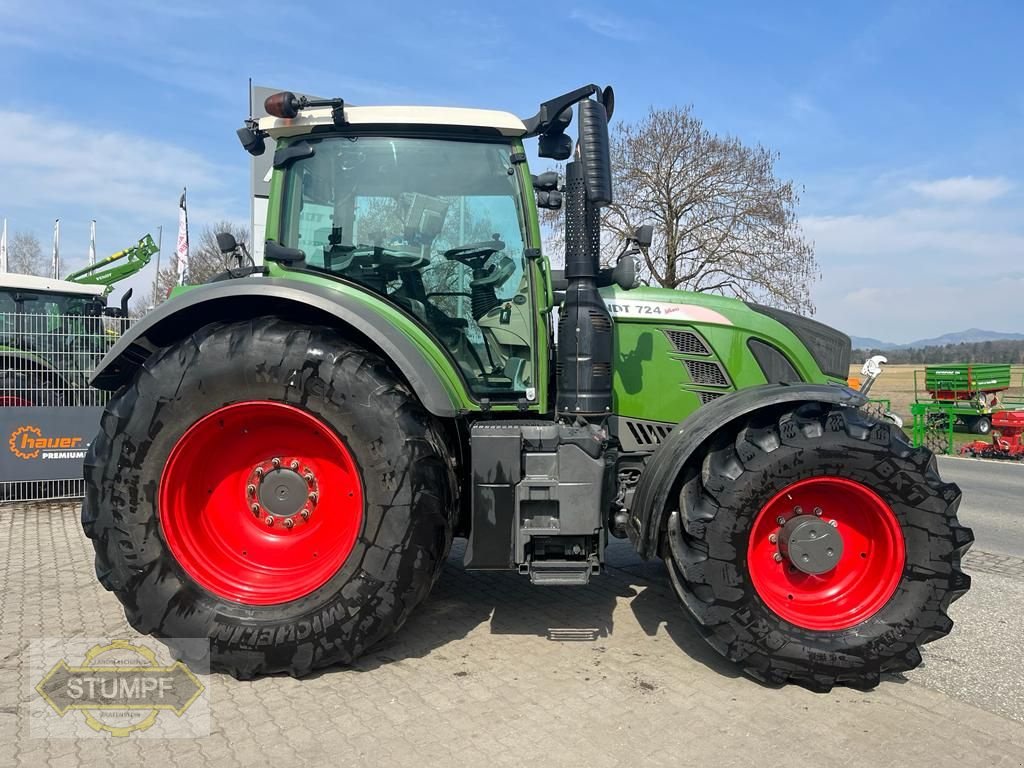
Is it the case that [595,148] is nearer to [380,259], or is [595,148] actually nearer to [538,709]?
[380,259]

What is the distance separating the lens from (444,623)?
377 cm

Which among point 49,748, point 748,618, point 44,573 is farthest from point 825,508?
point 44,573

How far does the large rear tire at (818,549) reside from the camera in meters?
3.06

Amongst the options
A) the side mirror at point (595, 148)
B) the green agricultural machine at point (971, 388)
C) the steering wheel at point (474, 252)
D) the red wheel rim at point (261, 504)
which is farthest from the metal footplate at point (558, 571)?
the green agricultural machine at point (971, 388)

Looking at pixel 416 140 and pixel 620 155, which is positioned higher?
pixel 620 155

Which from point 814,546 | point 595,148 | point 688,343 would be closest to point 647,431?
point 688,343

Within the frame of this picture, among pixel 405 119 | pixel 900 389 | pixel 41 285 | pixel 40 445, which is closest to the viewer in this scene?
pixel 405 119

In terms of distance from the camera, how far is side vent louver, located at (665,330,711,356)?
158 inches

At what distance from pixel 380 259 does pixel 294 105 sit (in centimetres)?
84

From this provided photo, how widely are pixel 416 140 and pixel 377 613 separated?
2321mm

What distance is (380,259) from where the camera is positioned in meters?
3.55

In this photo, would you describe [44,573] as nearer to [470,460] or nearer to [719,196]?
[470,460]

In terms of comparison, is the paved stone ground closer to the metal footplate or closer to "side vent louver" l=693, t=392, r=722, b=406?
the metal footplate

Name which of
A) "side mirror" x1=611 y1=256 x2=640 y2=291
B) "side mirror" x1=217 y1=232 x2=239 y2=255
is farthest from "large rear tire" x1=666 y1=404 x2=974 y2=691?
"side mirror" x1=217 y1=232 x2=239 y2=255
